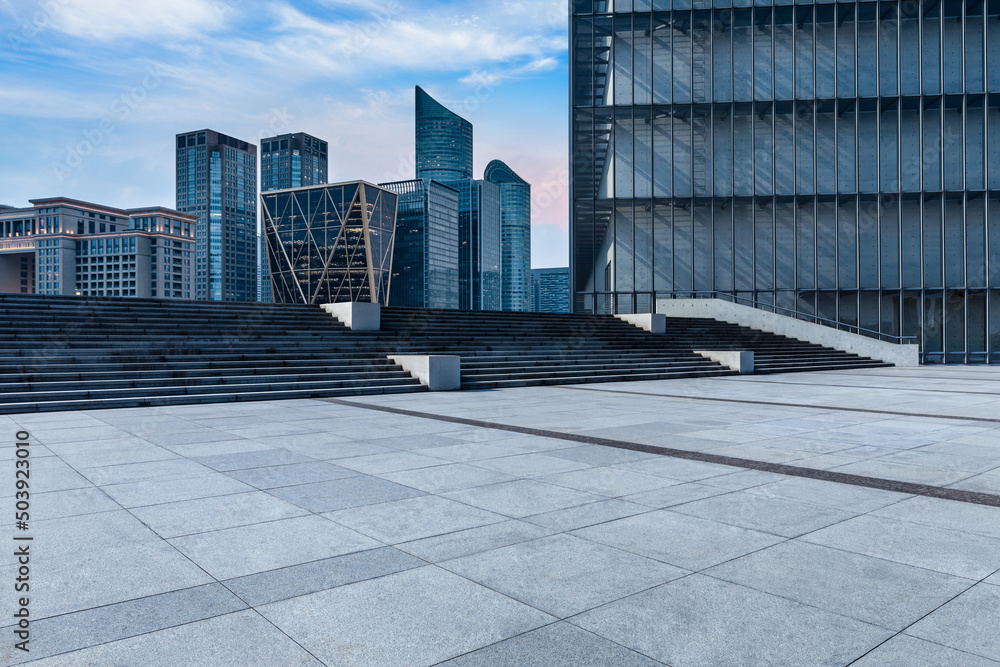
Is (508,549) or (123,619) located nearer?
(123,619)

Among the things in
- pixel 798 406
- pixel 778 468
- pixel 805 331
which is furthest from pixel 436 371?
pixel 805 331

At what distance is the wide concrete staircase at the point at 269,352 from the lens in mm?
15023

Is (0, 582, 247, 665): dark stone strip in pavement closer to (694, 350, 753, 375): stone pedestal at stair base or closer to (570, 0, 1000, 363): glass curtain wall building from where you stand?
(694, 350, 753, 375): stone pedestal at stair base

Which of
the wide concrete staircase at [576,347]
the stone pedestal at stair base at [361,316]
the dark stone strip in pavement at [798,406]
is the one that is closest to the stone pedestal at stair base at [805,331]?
the wide concrete staircase at [576,347]

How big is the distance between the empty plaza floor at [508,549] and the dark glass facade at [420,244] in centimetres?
17533

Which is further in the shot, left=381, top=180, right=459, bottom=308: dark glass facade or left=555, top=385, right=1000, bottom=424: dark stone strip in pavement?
left=381, top=180, right=459, bottom=308: dark glass facade

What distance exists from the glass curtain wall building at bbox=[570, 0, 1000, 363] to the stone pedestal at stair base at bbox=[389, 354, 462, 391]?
24079mm

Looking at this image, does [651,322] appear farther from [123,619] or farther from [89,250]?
[89,250]

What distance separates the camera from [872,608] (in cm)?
389

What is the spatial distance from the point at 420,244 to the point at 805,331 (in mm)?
157387

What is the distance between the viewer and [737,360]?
25375mm

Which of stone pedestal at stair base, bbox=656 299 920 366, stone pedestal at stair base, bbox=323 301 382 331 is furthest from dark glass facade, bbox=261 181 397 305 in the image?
stone pedestal at stair base, bbox=323 301 382 331

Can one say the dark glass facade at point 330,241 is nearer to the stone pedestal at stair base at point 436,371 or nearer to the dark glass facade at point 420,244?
the dark glass facade at point 420,244

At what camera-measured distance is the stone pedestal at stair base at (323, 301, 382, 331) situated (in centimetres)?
2288
